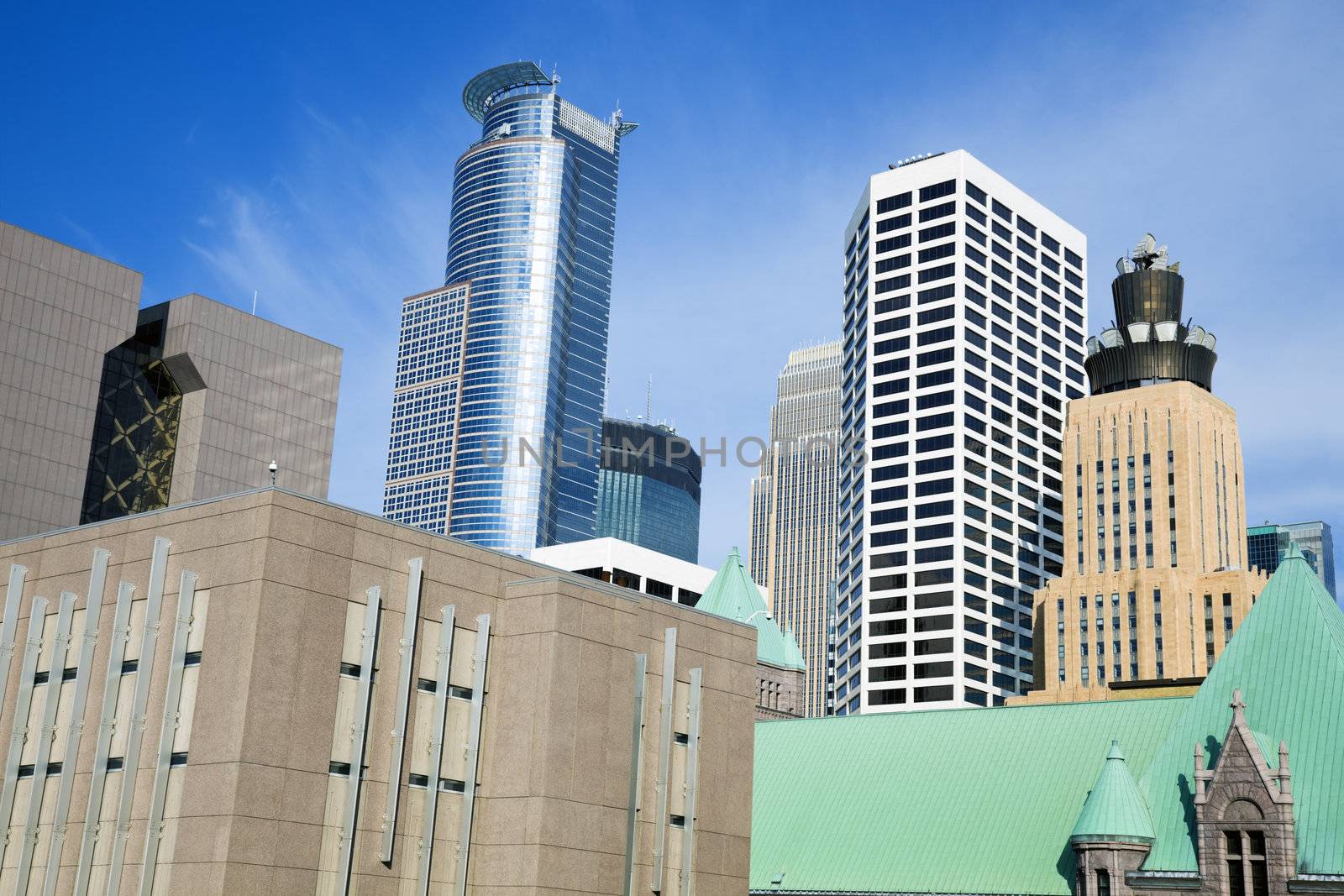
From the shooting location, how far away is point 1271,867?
214 feet

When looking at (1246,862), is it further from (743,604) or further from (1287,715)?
(743,604)

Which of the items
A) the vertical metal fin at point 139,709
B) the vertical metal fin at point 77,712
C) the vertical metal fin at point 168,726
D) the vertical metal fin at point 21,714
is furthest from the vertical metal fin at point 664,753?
the vertical metal fin at point 21,714

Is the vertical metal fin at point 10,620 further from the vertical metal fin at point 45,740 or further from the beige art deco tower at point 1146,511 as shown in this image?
the beige art deco tower at point 1146,511

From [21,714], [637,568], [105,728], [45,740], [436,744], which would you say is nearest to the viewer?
[105,728]

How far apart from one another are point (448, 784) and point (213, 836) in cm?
884

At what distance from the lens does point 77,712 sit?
1937 inches

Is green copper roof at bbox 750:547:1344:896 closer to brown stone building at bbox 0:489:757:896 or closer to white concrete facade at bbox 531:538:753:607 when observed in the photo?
brown stone building at bbox 0:489:757:896

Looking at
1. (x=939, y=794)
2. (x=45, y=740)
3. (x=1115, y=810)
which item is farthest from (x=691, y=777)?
(x=939, y=794)

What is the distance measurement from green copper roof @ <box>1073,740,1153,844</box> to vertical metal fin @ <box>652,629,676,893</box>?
2501cm

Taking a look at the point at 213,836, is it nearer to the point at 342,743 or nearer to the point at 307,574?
the point at 342,743

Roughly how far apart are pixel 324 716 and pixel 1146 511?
472 feet

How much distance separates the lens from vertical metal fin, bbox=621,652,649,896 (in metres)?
53.1

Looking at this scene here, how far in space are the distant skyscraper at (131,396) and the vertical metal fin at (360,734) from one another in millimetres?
77345

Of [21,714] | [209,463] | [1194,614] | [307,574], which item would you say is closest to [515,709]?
[307,574]
